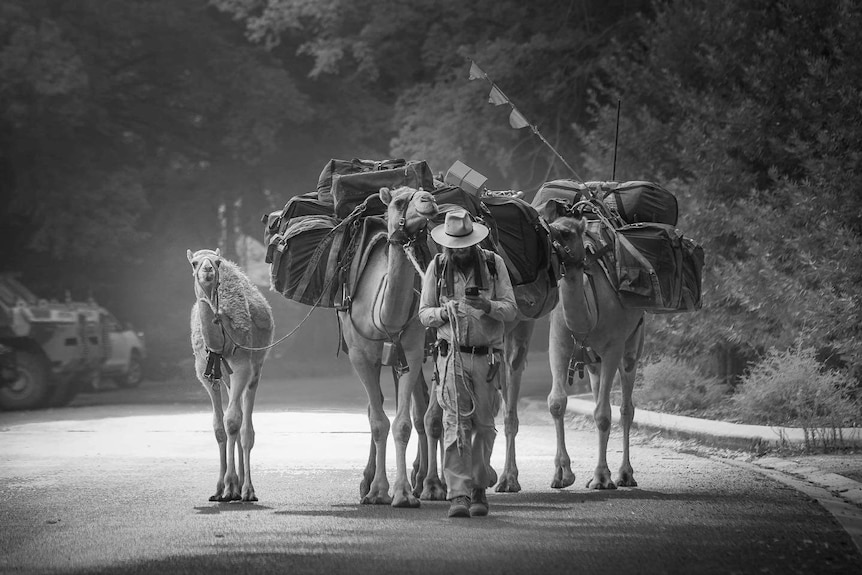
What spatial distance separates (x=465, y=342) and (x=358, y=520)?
1.65 m

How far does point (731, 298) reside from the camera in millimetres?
22047

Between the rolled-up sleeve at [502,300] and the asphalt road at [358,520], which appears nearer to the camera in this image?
the asphalt road at [358,520]

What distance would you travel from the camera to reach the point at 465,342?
39.0 feet

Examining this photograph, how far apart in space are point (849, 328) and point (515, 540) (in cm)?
937

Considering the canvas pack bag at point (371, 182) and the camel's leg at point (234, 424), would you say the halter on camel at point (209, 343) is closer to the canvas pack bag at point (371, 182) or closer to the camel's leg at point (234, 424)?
the camel's leg at point (234, 424)

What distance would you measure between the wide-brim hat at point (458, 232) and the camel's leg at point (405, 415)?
4.00 feet

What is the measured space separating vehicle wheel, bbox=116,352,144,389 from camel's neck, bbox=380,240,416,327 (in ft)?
64.0

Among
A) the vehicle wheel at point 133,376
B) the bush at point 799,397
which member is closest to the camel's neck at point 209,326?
the bush at point 799,397

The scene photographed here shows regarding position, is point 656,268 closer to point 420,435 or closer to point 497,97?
point 497,97

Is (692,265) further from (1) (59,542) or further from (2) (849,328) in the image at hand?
(1) (59,542)

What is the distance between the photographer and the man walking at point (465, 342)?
11.8m

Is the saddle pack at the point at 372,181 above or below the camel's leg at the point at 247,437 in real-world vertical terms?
above

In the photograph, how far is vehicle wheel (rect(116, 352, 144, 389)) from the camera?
31391mm

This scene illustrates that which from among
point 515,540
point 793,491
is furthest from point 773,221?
point 515,540
